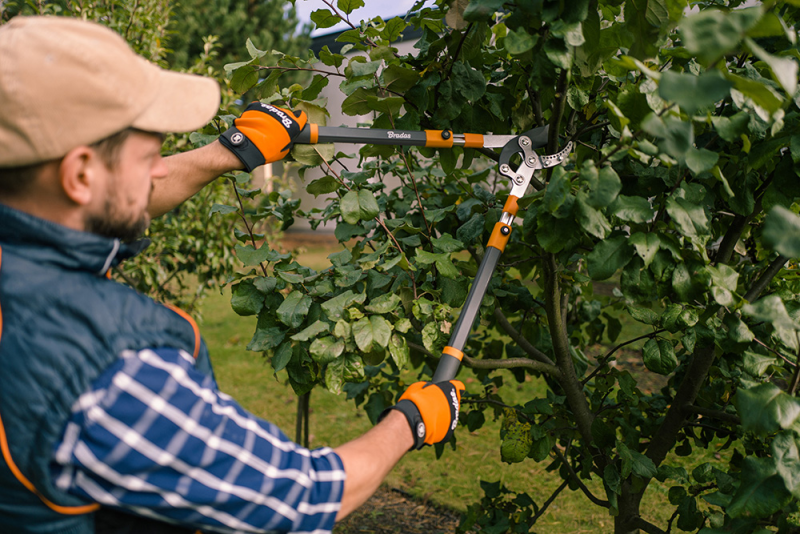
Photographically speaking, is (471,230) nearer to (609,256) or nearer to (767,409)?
(609,256)

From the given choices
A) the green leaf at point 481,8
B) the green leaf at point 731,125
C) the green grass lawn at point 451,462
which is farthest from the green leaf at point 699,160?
the green grass lawn at point 451,462

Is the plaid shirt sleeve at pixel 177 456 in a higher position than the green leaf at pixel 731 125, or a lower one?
lower

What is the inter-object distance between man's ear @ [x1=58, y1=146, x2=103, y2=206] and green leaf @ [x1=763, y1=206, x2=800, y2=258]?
115 centimetres

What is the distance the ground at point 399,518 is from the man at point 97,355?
2.40 m

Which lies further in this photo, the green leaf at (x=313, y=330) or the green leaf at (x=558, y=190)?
the green leaf at (x=313, y=330)

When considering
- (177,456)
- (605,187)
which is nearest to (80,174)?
(177,456)

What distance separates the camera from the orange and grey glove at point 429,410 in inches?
51.8

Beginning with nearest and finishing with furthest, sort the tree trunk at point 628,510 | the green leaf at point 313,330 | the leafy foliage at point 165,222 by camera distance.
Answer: the green leaf at point 313,330
the tree trunk at point 628,510
the leafy foliage at point 165,222

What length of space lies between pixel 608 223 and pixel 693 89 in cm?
45

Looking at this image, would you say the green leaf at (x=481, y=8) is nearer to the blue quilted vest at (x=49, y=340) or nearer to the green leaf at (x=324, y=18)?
the green leaf at (x=324, y=18)

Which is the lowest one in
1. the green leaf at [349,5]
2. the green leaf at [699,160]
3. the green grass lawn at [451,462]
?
the green grass lawn at [451,462]

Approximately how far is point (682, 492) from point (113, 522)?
168 centimetres

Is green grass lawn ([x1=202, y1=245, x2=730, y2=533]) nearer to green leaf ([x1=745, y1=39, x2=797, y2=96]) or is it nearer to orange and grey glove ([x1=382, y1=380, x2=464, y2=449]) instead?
orange and grey glove ([x1=382, y1=380, x2=464, y2=449])

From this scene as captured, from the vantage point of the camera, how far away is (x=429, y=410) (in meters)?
1.35
